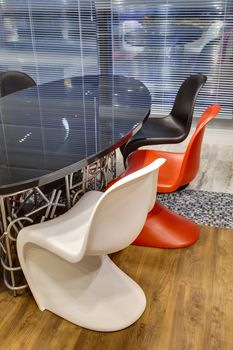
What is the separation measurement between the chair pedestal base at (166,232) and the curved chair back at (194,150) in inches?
12.5

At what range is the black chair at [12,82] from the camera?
300 cm

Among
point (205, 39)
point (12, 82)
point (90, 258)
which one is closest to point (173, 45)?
point (205, 39)

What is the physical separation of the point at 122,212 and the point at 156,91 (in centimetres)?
289

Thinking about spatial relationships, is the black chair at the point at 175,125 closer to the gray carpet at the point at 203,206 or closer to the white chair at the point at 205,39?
the gray carpet at the point at 203,206

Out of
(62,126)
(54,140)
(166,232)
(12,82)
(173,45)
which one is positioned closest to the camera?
(54,140)

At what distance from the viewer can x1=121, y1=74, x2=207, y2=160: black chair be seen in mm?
2535

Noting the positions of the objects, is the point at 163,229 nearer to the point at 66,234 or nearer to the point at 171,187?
the point at 171,187

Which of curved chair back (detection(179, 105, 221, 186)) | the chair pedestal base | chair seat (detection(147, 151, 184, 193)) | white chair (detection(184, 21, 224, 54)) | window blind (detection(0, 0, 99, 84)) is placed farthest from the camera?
window blind (detection(0, 0, 99, 84))

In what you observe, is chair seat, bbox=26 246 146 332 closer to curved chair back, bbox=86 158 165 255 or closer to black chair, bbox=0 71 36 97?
curved chair back, bbox=86 158 165 255

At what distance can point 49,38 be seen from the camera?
409 centimetres

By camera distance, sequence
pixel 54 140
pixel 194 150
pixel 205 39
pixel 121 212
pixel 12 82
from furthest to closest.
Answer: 1. pixel 205 39
2. pixel 12 82
3. pixel 194 150
4. pixel 54 140
5. pixel 121 212

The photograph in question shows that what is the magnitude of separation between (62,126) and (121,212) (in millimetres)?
714

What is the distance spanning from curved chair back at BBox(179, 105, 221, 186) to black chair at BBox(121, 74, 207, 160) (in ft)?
1.52

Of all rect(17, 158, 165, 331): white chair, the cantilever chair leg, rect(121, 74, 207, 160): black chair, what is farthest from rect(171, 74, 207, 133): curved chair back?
rect(17, 158, 165, 331): white chair
